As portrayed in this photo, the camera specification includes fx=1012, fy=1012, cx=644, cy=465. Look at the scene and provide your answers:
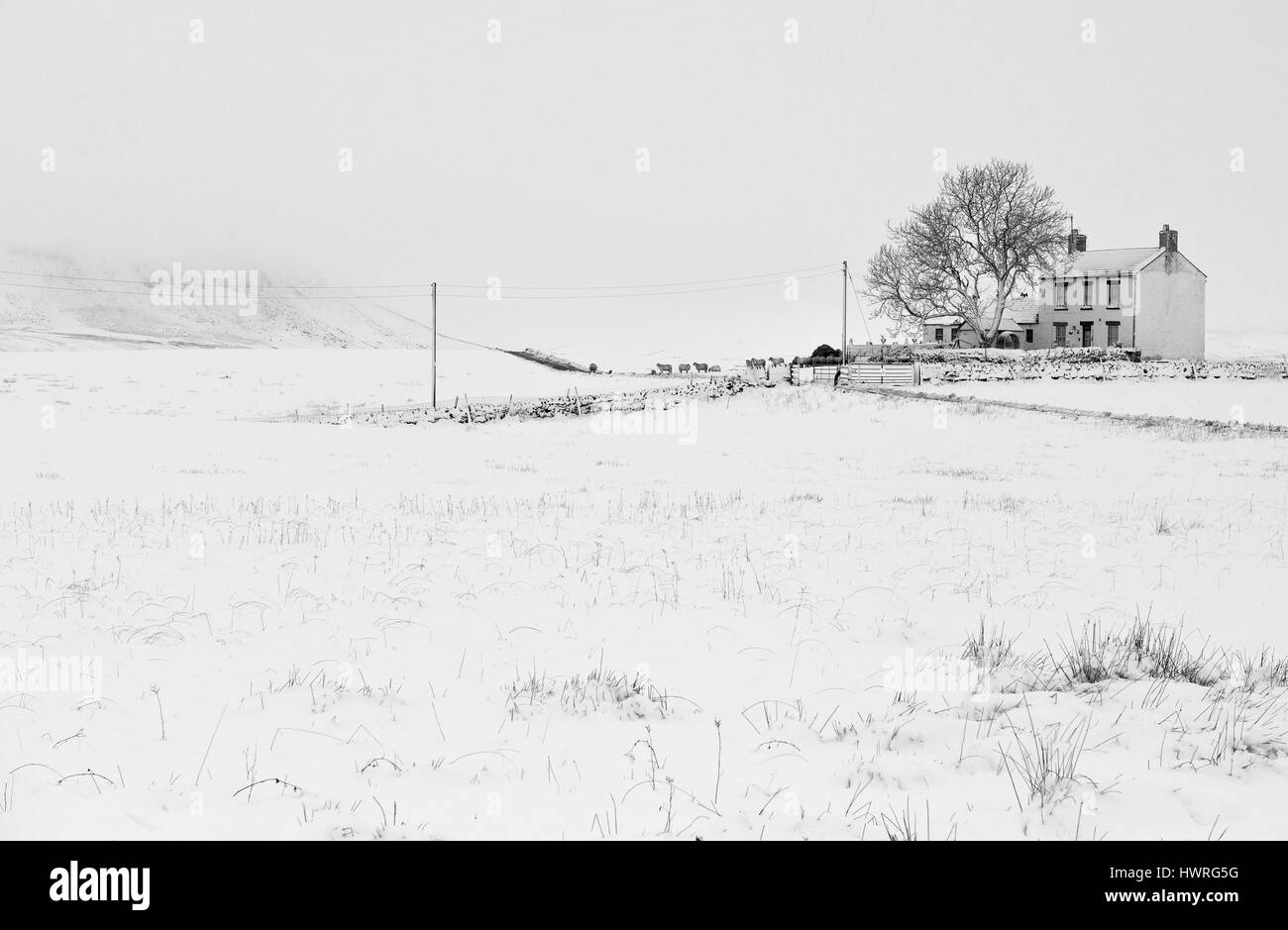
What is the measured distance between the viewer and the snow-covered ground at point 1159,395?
3988 centimetres

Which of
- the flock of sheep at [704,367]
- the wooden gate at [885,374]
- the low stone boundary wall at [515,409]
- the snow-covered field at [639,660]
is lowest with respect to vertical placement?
the snow-covered field at [639,660]

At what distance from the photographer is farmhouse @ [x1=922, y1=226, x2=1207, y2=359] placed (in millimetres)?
75125

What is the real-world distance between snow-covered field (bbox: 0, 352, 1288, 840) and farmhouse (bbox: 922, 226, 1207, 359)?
60.8 meters

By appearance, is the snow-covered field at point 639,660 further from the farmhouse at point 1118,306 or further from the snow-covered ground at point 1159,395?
the farmhouse at point 1118,306

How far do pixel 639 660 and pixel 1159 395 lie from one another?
4689 centimetres

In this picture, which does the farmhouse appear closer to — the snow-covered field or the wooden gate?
the wooden gate

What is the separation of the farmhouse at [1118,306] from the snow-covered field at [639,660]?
60830 mm

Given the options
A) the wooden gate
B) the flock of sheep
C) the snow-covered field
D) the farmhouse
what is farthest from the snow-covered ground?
the flock of sheep

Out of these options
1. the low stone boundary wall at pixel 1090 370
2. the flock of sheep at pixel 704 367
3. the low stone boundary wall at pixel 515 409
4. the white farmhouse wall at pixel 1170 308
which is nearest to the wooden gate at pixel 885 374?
the low stone boundary wall at pixel 1090 370

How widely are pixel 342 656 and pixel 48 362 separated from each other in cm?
6867

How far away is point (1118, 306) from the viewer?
75.2 meters
